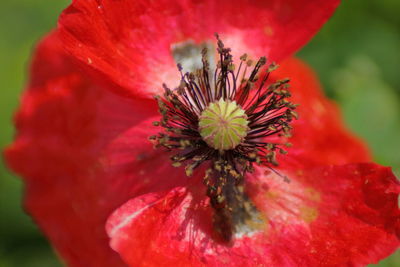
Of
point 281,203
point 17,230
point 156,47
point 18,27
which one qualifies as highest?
point 18,27

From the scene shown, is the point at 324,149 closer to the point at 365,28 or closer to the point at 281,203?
the point at 281,203

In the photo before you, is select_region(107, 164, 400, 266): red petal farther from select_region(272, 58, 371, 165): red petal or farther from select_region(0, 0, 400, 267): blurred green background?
select_region(0, 0, 400, 267): blurred green background

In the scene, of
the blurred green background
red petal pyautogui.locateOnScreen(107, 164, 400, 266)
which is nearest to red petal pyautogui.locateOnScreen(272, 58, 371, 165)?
red petal pyautogui.locateOnScreen(107, 164, 400, 266)

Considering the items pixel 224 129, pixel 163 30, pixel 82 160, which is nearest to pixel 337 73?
pixel 163 30

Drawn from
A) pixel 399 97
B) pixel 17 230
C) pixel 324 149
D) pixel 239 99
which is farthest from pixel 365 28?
pixel 17 230

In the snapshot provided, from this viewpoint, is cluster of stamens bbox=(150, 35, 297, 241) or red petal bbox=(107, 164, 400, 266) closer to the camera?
red petal bbox=(107, 164, 400, 266)

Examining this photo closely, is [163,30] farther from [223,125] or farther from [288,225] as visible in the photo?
[288,225]
